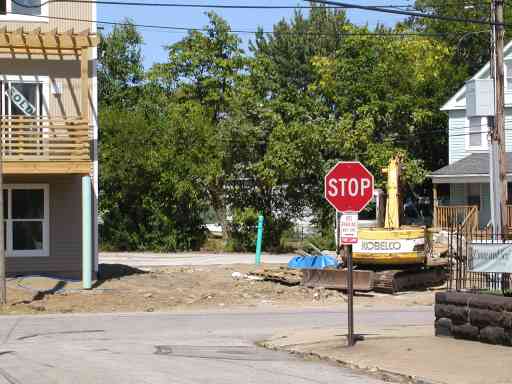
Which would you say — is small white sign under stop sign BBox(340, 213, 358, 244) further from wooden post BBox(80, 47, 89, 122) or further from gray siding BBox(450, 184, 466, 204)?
gray siding BBox(450, 184, 466, 204)

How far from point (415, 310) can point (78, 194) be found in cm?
1088

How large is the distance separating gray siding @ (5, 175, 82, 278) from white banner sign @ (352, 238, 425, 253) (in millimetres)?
8538

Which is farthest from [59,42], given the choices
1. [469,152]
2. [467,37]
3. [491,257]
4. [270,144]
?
[467,37]

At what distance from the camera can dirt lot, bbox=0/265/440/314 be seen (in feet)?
78.9

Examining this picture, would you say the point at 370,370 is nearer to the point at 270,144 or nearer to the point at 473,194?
the point at 270,144

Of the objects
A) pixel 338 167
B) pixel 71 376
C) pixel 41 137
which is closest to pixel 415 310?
pixel 338 167

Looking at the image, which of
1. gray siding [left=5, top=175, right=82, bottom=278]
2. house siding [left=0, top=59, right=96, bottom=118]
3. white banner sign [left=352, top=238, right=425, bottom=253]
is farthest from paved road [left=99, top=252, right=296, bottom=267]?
white banner sign [left=352, top=238, right=425, bottom=253]

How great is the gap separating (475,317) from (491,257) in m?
1.52

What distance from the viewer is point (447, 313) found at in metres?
16.1

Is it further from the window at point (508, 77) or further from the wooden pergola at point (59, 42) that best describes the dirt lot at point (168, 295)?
the window at point (508, 77)

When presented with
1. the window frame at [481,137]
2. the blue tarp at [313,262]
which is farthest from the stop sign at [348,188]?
the window frame at [481,137]

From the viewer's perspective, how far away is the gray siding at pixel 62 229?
28094 mm

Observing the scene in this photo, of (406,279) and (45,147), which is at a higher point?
(45,147)

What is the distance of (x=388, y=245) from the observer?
1075 inches
